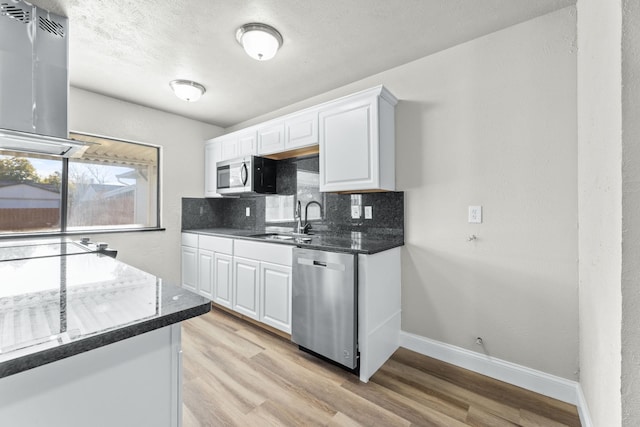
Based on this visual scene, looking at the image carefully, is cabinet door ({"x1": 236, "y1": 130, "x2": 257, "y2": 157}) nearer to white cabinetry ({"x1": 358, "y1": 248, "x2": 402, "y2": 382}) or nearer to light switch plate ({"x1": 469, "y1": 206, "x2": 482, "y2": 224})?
white cabinetry ({"x1": 358, "y1": 248, "x2": 402, "y2": 382})

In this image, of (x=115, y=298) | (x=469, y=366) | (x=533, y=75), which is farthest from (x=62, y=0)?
(x=469, y=366)

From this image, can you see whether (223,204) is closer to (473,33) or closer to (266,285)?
(266,285)

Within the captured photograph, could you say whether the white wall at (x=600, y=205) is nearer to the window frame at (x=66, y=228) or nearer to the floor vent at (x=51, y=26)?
the floor vent at (x=51, y=26)

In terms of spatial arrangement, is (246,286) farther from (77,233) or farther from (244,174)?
(77,233)

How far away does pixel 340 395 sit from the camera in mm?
1827

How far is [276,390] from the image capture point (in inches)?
73.5

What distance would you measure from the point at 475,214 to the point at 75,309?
7.41 feet

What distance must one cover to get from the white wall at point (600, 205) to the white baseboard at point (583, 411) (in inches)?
2.3

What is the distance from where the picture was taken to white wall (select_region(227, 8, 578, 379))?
1.81m

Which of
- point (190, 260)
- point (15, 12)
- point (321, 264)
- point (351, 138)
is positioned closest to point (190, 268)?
point (190, 260)

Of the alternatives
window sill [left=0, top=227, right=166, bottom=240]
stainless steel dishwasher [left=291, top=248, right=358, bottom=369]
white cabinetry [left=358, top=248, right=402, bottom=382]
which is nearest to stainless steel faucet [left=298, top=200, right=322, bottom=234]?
stainless steel dishwasher [left=291, top=248, right=358, bottom=369]

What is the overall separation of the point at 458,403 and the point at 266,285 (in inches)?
67.6

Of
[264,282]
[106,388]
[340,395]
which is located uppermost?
[106,388]

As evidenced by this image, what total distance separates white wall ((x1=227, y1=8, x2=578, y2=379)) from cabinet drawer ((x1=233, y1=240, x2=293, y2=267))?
1.03 m
